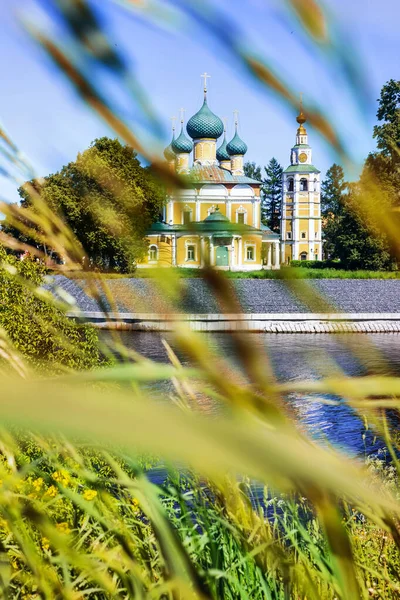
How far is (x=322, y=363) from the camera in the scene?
0.35 m

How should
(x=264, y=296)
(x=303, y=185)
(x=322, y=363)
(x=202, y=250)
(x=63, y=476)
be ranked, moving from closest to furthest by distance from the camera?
(x=202, y=250) → (x=322, y=363) → (x=63, y=476) → (x=264, y=296) → (x=303, y=185)

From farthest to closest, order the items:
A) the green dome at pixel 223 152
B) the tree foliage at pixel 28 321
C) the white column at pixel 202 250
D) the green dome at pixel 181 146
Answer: the green dome at pixel 223 152 → the tree foliage at pixel 28 321 → the green dome at pixel 181 146 → the white column at pixel 202 250

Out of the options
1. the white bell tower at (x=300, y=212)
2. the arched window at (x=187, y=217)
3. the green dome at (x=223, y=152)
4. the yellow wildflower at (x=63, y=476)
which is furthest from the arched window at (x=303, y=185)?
the arched window at (x=187, y=217)

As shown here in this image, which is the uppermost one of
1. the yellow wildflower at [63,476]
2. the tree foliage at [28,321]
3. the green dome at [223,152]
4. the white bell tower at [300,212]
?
the green dome at [223,152]

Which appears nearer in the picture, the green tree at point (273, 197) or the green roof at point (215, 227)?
the green roof at point (215, 227)

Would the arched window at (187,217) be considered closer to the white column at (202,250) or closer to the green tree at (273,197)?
the white column at (202,250)

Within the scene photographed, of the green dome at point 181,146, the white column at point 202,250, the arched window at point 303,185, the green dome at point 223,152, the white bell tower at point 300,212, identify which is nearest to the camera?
the white column at point 202,250

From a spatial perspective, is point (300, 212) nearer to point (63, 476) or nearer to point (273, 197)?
point (273, 197)

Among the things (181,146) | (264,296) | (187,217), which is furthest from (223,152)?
(187,217)

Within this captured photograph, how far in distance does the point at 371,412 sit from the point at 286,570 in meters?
0.10

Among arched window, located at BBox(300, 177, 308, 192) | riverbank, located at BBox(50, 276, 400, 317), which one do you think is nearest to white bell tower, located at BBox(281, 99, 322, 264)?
arched window, located at BBox(300, 177, 308, 192)

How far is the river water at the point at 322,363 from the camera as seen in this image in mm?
339

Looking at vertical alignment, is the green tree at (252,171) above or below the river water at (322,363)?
above

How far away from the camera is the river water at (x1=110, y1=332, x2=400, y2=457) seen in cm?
34
